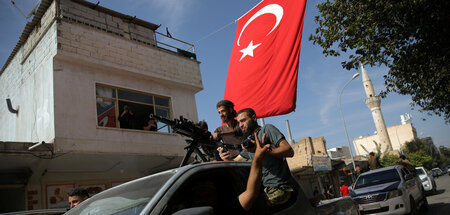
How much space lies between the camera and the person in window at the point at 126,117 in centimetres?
1144

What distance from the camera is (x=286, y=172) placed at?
2814 mm

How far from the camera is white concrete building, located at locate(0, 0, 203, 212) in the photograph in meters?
9.93

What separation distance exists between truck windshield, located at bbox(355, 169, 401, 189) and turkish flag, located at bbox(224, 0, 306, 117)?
5781 millimetres

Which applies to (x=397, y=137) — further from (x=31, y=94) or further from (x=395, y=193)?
(x=31, y=94)

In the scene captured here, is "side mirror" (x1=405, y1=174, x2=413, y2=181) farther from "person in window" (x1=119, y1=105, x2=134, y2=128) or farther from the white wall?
the white wall

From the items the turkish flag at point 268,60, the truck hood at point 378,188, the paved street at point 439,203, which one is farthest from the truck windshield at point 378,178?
the turkish flag at point 268,60

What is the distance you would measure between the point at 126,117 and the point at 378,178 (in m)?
9.02

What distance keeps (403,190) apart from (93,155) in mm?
9444

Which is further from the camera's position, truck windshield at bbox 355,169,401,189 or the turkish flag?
truck windshield at bbox 355,169,401,189

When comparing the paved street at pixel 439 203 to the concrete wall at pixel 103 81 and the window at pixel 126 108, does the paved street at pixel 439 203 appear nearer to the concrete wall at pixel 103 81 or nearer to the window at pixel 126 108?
the concrete wall at pixel 103 81

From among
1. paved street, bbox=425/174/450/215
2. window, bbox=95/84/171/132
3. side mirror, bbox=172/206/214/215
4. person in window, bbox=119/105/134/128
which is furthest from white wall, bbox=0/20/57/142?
paved street, bbox=425/174/450/215

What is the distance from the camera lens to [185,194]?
220 centimetres

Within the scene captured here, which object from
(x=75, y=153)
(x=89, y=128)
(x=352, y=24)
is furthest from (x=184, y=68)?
(x=352, y=24)

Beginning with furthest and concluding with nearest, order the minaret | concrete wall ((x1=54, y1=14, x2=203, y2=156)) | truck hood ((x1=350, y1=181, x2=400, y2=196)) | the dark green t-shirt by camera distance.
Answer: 1. the minaret
2. concrete wall ((x1=54, y1=14, x2=203, y2=156))
3. truck hood ((x1=350, y1=181, x2=400, y2=196))
4. the dark green t-shirt
